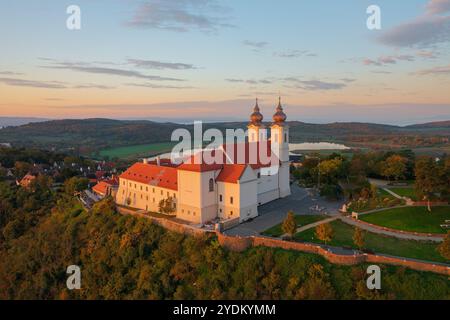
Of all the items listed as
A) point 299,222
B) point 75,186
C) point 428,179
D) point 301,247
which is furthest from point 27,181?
point 428,179

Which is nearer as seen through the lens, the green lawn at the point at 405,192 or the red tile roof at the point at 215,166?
the red tile roof at the point at 215,166

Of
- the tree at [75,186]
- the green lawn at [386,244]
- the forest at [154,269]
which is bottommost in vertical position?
the forest at [154,269]

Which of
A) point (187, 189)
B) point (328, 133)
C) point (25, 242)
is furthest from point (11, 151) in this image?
point (328, 133)

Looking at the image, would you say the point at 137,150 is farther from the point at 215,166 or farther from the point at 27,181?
the point at 215,166

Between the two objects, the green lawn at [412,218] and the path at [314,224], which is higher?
the green lawn at [412,218]

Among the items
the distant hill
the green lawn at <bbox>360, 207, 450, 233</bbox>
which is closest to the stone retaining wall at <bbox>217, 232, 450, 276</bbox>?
the green lawn at <bbox>360, 207, 450, 233</bbox>

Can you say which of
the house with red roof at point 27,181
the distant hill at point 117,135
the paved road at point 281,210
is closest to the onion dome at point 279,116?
the paved road at point 281,210

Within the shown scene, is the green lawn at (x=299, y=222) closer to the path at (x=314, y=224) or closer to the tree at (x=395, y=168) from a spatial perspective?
the path at (x=314, y=224)

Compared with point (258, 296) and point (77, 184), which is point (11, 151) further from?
point (258, 296)
